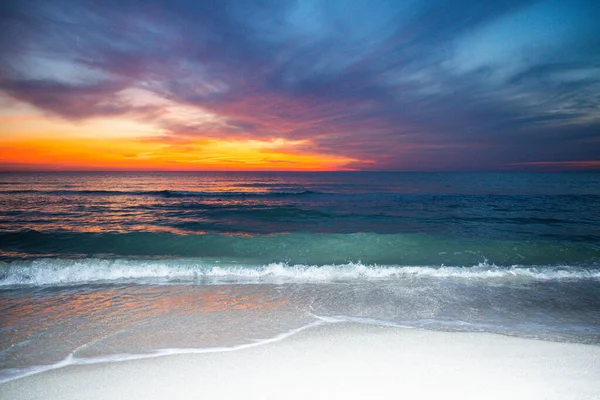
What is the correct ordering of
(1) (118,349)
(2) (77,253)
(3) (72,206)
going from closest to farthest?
(1) (118,349)
(2) (77,253)
(3) (72,206)

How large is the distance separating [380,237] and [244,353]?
10.7m

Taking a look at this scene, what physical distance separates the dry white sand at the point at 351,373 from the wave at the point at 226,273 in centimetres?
385

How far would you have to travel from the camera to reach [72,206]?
77.8 feet

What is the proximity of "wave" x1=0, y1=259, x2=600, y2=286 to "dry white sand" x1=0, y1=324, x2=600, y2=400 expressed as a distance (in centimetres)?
385

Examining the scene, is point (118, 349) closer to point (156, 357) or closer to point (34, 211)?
point (156, 357)

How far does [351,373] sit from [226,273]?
5691 mm

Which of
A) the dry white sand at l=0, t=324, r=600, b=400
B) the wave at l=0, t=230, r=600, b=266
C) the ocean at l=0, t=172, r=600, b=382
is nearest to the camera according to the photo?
the dry white sand at l=0, t=324, r=600, b=400

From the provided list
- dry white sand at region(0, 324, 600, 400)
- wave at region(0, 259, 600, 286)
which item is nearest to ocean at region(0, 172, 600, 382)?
wave at region(0, 259, 600, 286)

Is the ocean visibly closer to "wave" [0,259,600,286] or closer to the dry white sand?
"wave" [0,259,600,286]

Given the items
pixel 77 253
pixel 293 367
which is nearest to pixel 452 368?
pixel 293 367

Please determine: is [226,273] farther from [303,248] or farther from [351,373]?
[351,373]

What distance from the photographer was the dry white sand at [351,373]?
327 cm

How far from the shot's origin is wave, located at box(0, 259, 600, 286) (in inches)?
319

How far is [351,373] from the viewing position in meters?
3.62
